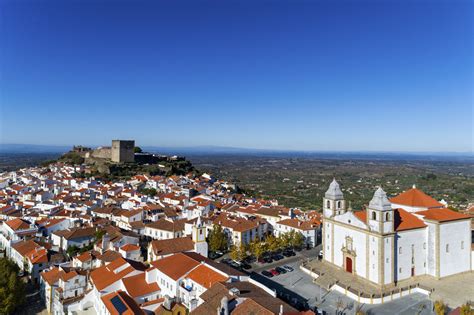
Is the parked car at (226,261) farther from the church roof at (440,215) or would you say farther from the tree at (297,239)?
the church roof at (440,215)

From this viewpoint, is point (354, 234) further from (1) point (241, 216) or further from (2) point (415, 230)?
(1) point (241, 216)

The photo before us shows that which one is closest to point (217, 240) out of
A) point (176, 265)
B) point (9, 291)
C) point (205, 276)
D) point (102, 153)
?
point (176, 265)

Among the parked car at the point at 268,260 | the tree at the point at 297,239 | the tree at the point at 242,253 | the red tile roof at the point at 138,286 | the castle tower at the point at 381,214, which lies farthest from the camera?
the tree at the point at 297,239

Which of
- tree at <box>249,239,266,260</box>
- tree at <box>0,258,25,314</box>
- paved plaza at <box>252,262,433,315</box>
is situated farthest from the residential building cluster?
paved plaza at <box>252,262,433,315</box>

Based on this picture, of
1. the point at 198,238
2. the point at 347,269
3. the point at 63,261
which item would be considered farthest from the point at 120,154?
the point at 347,269

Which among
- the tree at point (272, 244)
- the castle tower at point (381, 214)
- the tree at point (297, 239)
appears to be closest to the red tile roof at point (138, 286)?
the tree at point (272, 244)

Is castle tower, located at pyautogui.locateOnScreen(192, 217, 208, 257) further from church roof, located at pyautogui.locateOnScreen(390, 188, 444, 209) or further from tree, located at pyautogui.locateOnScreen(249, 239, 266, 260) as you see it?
church roof, located at pyautogui.locateOnScreen(390, 188, 444, 209)
